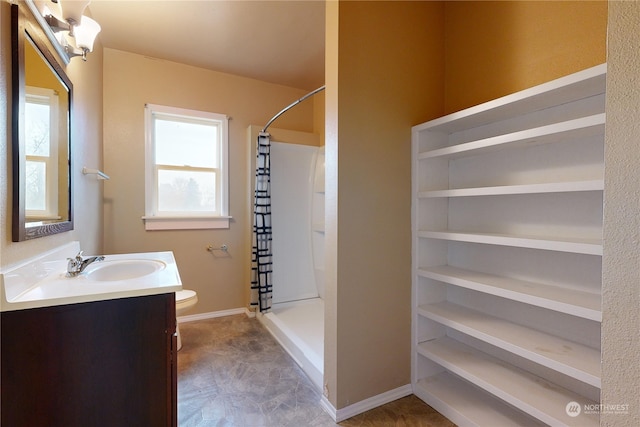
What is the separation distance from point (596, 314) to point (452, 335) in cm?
94

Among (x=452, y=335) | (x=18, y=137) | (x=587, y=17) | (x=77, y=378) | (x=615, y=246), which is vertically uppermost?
(x=587, y=17)

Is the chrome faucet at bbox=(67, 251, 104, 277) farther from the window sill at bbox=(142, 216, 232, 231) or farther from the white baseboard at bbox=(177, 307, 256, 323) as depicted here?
the white baseboard at bbox=(177, 307, 256, 323)

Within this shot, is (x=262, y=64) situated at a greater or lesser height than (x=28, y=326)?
greater

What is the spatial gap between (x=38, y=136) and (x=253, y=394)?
1.73 meters

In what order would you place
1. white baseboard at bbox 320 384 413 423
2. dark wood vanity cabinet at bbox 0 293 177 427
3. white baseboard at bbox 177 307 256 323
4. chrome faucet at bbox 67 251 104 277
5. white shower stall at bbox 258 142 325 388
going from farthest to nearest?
1. white shower stall at bbox 258 142 325 388
2. white baseboard at bbox 177 307 256 323
3. white baseboard at bbox 320 384 413 423
4. chrome faucet at bbox 67 251 104 277
5. dark wood vanity cabinet at bbox 0 293 177 427

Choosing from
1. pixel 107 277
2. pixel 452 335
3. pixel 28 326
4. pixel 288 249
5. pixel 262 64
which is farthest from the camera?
pixel 288 249

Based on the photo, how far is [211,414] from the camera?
157 cm

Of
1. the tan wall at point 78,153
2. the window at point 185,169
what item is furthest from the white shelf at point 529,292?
the window at point 185,169

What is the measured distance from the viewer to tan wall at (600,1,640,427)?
527 millimetres

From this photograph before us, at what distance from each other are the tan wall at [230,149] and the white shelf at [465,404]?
206 centimetres

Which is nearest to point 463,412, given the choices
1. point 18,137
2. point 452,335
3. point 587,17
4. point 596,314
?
point 452,335

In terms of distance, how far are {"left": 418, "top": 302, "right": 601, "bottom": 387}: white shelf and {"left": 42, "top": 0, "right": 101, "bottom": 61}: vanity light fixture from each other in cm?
238

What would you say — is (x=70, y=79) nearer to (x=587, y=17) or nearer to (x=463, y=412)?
(x=587, y=17)

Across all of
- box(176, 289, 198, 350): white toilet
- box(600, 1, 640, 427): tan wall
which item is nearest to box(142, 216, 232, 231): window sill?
box(176, 289, 198, 350): white toilet
